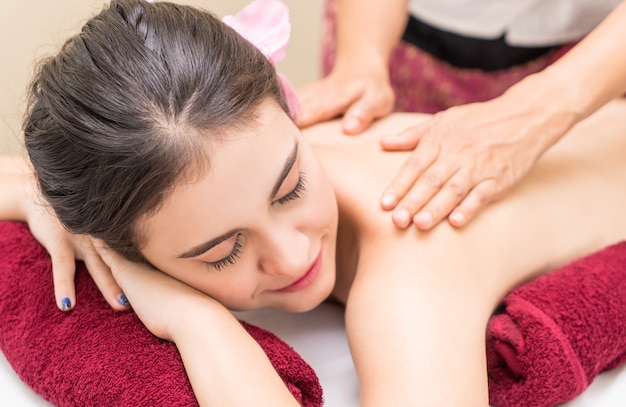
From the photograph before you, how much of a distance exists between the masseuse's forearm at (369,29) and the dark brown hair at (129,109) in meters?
0.54

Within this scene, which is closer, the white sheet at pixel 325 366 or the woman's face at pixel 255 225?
the woman's face at pixel 255 225

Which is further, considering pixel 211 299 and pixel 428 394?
pixel 211 299

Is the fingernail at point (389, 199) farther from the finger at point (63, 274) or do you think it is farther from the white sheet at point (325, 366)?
the finger at point (63, 274)

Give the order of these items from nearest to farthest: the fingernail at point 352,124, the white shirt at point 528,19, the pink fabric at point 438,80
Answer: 1. the fingernail at point 352,124
2. the white shirt at point 528,19
3. the pink fabric at point 438,80

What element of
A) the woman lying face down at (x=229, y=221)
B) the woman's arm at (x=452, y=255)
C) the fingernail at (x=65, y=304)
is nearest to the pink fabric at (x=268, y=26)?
the woman lying face down at (x=229, y=221)

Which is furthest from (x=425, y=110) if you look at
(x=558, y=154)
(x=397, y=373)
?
(x=397, y=373)

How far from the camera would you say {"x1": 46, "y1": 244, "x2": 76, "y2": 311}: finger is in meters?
0.98

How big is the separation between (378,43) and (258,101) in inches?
23.1

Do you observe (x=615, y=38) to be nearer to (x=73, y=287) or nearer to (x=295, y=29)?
(x=73, y=287)

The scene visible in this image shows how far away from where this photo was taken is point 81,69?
2.73ft

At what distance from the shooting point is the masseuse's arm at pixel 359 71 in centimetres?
126

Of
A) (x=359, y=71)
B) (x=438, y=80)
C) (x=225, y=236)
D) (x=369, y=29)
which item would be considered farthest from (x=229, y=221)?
(x=438, y=80)

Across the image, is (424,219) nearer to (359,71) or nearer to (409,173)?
(409,173)

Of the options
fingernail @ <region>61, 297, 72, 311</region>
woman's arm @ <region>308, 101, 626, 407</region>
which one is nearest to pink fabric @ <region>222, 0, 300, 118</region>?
woman's arm @ <region>308, 101, 626, 407</region>
